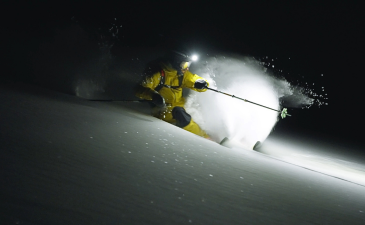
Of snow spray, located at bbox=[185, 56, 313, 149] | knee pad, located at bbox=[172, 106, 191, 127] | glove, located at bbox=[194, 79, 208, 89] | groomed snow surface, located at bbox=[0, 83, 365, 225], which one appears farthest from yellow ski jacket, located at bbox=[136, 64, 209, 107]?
groomed snow surface, located at bbox=[0, 83, 365, 225]

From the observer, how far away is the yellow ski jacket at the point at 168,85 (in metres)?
6.37

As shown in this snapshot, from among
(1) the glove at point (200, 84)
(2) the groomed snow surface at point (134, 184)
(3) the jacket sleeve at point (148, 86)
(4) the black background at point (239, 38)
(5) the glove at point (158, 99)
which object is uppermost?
(4) the black background at point (239, 38)

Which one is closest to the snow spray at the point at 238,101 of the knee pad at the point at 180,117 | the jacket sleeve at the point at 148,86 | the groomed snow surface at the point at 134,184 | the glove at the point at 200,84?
the knee pad at the point at 180,117

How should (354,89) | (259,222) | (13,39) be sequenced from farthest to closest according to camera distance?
(354,89) → (13,39) → (259,222)

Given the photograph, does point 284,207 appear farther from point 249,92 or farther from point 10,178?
point 249,92

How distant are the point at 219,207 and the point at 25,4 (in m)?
18.0

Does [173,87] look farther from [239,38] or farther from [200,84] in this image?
[239,38]

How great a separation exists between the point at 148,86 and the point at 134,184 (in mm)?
4506

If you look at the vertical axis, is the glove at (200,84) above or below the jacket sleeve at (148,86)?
above

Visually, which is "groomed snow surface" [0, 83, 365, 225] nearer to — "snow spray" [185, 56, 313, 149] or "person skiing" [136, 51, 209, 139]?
"person skiing" [136, 51, 209, 139]

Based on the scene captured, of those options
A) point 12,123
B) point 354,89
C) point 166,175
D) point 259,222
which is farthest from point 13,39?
point 354,89

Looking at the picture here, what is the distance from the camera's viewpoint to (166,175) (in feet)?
7.82

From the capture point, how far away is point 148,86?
21.0 ft

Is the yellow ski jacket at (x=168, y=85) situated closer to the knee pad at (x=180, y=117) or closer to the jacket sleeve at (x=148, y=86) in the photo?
the jacket sleeve at (x=148, y=86)
